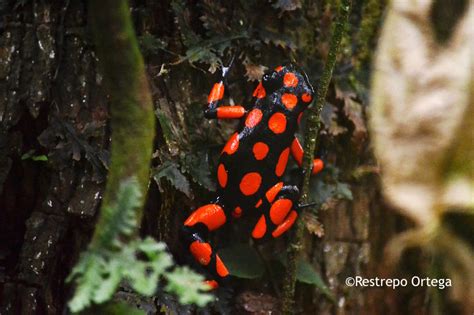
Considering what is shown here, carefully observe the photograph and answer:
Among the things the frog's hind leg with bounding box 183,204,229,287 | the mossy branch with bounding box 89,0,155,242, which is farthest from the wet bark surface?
the mossy branch with bounding box 89,0,155,242

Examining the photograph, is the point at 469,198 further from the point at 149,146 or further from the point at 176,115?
the point at 176,115

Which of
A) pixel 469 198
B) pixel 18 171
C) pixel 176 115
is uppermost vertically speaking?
pixel 176 115

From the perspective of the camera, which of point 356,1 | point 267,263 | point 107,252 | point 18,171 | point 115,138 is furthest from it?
point 356,1

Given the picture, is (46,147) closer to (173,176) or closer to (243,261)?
(173,176)

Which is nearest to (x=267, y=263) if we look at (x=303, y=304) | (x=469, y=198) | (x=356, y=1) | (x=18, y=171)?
(x=303, y=304)

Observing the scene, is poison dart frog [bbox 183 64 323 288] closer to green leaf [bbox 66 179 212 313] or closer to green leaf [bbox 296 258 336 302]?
green leaf [bbox 296 258 336 302]

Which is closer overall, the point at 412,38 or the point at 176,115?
the point at 412,38
